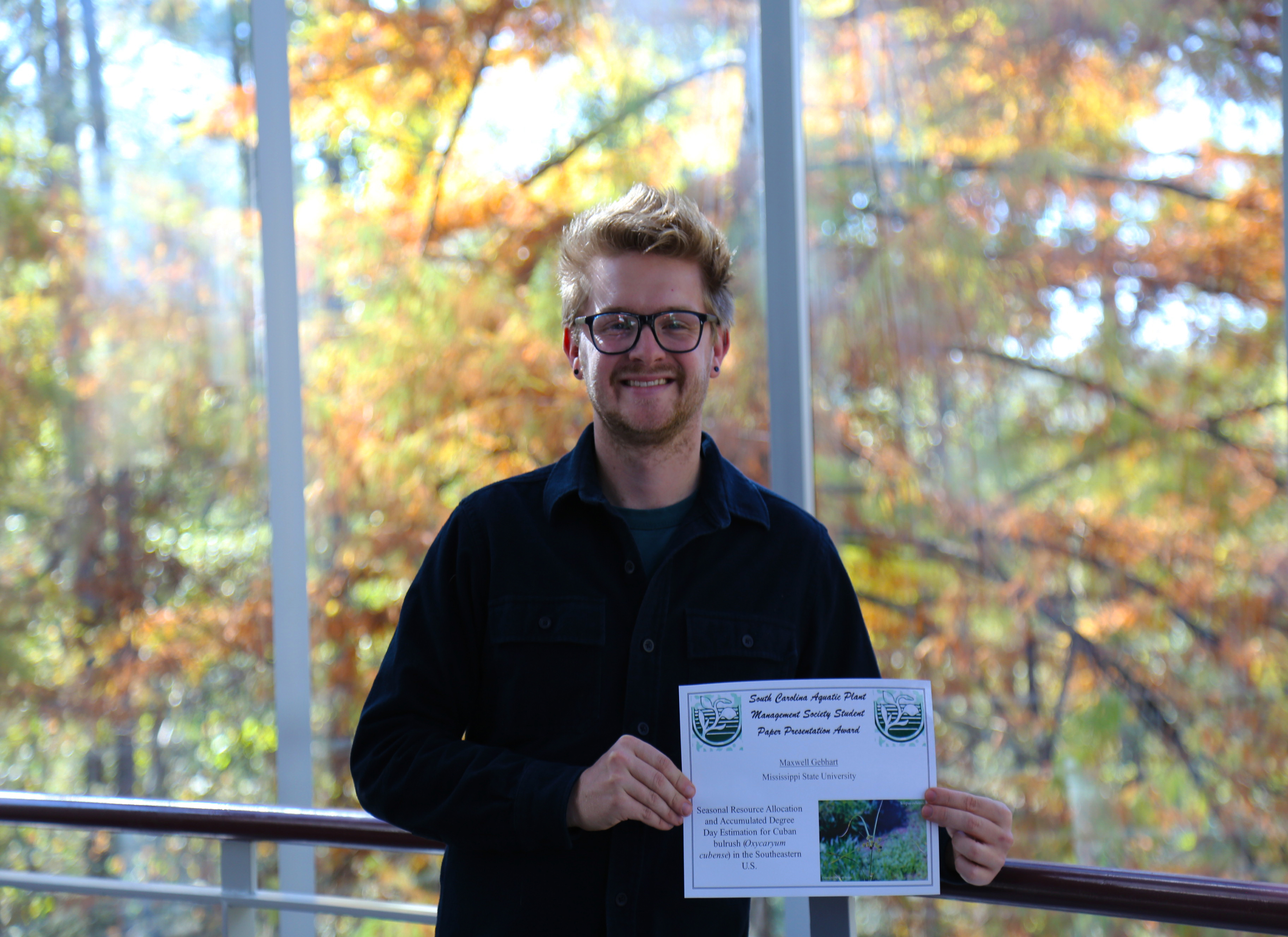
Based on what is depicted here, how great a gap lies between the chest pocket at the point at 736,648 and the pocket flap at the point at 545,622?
0.11 metres

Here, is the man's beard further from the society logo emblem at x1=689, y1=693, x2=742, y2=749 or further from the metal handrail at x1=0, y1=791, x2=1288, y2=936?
the metal handrail at x1=0, y1=791, x2=1288, y2=936

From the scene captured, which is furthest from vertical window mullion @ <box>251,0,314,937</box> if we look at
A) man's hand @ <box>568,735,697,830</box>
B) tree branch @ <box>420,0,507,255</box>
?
man's hand @ <box>568,735,697,830</box>

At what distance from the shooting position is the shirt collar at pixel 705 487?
117cm

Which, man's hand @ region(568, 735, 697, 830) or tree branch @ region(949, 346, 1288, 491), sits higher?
tree branch @ region(949, 346, 1288, 491)

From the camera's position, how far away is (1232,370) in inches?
111

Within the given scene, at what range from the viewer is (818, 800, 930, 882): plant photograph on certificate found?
41.1 inches

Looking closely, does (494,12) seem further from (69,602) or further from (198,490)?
(69,602)

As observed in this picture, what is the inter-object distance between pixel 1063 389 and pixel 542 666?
229cm

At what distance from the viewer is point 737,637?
44.8 inches

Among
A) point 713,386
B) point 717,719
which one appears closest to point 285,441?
point 713,386

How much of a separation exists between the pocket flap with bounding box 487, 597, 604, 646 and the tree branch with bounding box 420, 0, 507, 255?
260cm

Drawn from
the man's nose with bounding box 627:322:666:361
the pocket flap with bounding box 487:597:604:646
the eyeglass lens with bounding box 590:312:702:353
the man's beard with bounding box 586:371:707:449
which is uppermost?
the eyeglass lens with bounding box 590:312:702:353

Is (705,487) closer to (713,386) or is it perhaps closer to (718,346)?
(718,346)

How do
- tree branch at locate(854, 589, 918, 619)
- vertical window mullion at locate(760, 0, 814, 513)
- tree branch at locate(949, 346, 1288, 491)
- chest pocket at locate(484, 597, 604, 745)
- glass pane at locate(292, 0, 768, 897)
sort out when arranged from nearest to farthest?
chest pocket at locate(484, 597, 604, 745) < vertical window mullion at locate(760, 0, 814, 513) < tree branch at locate(949, 346, 1288, 491) < tree branch at locate(854, 589, 918, 619) < glass pane at locate(292, 0, 768, 897)
